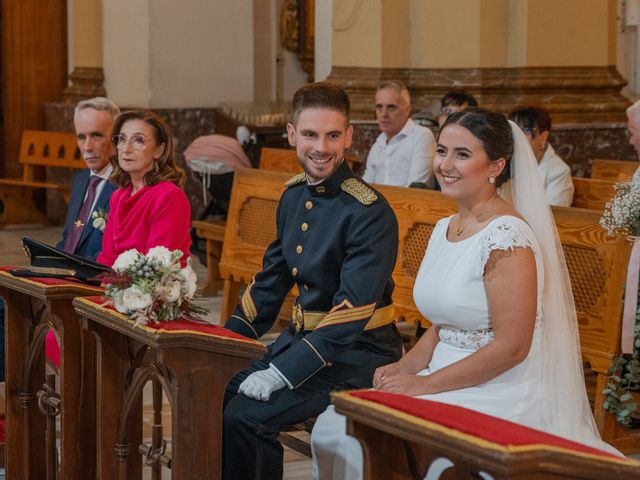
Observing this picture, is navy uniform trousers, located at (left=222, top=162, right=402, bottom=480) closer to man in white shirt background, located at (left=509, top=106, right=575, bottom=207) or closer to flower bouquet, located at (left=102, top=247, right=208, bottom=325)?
flower bouquet, located at (left=102, top=247, right=208, bottom=325)

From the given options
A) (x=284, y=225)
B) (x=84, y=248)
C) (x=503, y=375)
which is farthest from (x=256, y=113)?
(x=503, y=375)

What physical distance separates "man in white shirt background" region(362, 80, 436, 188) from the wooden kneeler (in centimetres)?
505

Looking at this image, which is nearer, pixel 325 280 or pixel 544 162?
pixel 325 280

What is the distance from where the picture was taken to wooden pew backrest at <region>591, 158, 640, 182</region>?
26.4ft

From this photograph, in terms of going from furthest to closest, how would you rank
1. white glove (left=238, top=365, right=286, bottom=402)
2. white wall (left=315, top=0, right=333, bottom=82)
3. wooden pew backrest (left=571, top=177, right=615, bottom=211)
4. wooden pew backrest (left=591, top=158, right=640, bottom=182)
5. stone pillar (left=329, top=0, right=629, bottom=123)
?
1. white wall (left=315, top=0, right=333, bottom=82)
2. stone pillar (left=329, top=0, right=629, bottom=123)
3. wooden pew backrest (left=591, top=158, right=640, bottom=182)
4. wooden pew backrest (left=571, top=177, right=615, bottom=211)
5. white glove (left=238, top=365, right=286, bottom=402)

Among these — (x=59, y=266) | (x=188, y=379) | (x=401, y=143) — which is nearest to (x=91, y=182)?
(x=59, y=266)

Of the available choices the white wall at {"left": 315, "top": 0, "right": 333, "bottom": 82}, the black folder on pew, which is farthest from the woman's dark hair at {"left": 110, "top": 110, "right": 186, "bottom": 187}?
the white wall at {"left": 315, "top": 0, "right": 333, "bottom": 82}

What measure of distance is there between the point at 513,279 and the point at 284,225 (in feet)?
3.61

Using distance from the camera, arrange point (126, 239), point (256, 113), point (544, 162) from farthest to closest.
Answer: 1. point (256, 113)
2. point (544, 162)
3. point (126, 239)

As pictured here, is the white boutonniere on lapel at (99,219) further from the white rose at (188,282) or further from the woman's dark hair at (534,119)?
the woman's dark hair at (534,119)

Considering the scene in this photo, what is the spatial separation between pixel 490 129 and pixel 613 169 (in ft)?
15.5

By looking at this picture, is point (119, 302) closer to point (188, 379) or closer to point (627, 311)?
point (188, 379)

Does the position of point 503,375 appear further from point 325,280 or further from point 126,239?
point 126,239

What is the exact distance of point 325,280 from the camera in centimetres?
427
